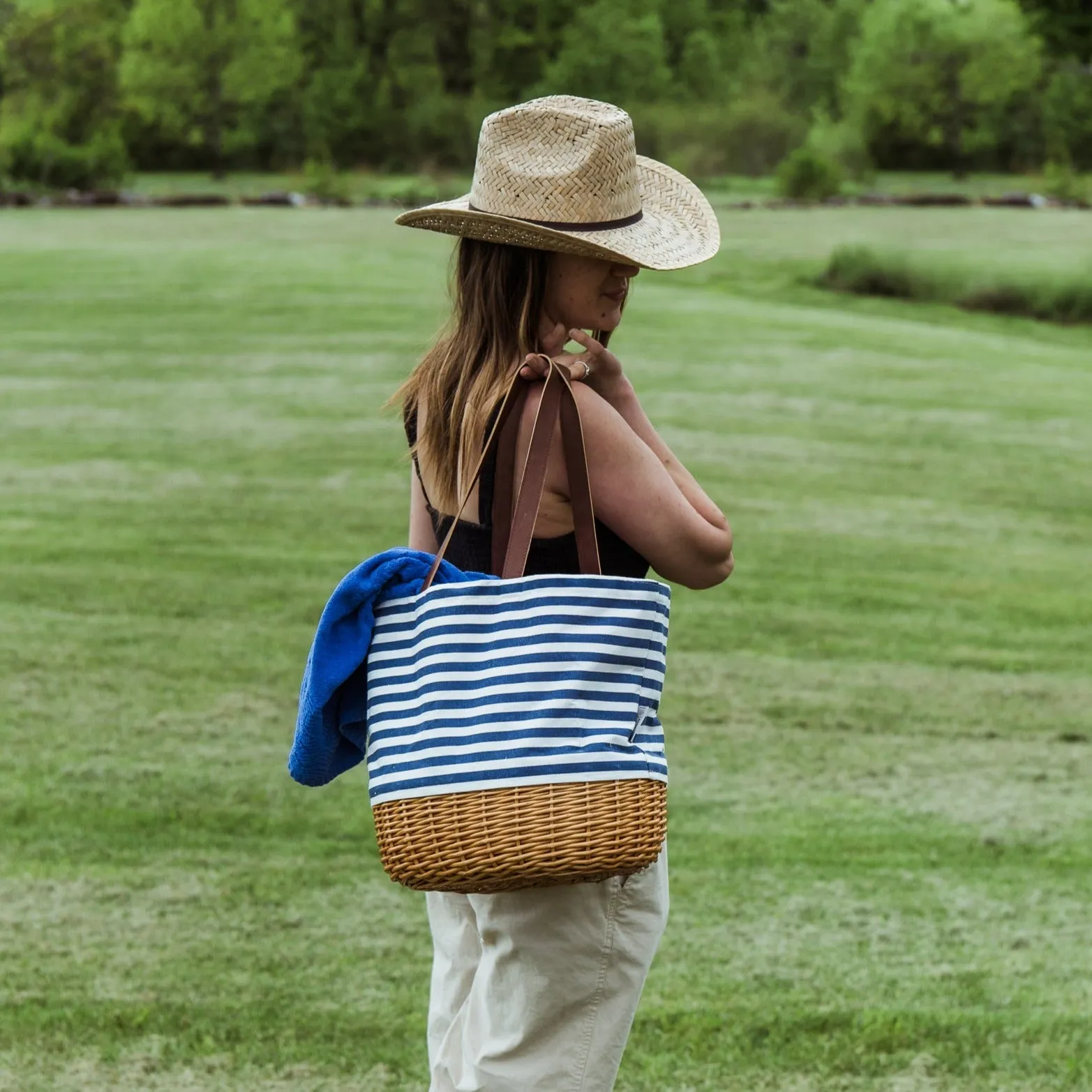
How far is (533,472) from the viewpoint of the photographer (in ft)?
7.97

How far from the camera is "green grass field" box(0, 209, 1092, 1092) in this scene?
3994mm

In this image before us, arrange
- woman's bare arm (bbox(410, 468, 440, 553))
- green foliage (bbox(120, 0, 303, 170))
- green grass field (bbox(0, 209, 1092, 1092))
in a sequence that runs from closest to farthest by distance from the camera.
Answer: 1. woman's bare arm (bbox(410, 468, 440, 553))
2. green grass field (bbox(0, 209, 1092, 1092))
3. green foliage (bbox(120, 0, 303, 170))

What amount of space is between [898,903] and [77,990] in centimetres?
219

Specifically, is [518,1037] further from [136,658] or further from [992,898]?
[136,658]

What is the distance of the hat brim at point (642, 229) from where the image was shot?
2553mm

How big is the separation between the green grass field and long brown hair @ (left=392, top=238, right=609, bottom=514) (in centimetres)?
28

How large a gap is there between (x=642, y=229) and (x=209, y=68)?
2334 inches

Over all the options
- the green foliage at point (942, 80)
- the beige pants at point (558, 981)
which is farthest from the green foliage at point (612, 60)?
the beige pants at point (558, 981)

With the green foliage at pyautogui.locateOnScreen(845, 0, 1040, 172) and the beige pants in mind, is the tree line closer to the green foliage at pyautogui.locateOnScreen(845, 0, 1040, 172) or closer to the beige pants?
the green foliage at pyautogui.locateOnScreen(845, 0, 1040, 172)

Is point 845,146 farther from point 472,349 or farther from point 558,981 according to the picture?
point 558,981

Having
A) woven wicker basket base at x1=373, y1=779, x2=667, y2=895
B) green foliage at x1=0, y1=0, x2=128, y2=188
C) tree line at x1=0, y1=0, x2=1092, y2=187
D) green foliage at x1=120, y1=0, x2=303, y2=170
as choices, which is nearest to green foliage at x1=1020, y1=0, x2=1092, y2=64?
tree line at x1=0, y1=0, x2=1092, y2=187

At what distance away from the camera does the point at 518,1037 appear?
8.45 ft

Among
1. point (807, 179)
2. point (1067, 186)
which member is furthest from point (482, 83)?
point (1067, 186)

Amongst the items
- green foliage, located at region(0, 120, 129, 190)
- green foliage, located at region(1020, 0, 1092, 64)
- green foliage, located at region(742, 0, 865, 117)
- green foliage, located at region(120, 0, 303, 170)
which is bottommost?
green foliage, located at region(0, 120, 129, 190)
